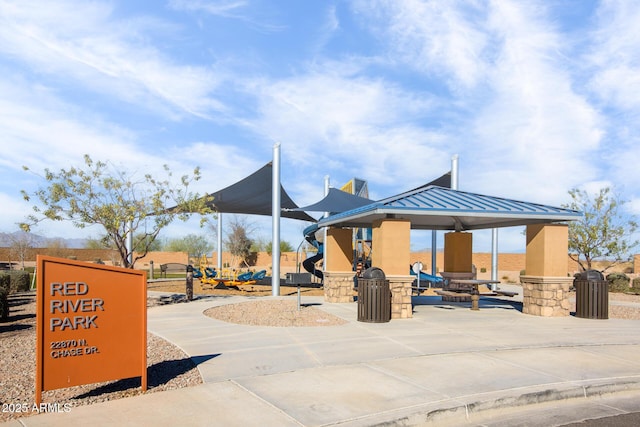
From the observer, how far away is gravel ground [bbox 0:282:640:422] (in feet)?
20.1

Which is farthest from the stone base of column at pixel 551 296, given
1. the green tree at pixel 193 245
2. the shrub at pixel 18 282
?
the green tree at pixel 193 245

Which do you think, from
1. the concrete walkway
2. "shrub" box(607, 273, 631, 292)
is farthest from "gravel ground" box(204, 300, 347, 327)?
"shrub" box(607, 273, 631, 292)

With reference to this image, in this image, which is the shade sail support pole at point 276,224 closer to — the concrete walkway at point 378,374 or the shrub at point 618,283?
the concrete walkway at point 378,374

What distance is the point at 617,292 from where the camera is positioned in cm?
2714

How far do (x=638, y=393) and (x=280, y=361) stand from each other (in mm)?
5121

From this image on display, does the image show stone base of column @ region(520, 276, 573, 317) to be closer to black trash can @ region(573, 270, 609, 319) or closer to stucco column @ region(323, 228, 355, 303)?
black trash can @ region(573, 270, 609, 319)

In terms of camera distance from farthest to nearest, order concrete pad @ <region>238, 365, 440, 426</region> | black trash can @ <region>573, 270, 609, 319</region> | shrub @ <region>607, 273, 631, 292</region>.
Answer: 1. shrub @ <region>607, 273, 631, 292</region>
2. black trash can @ <region>573, 270, 609, 319</region>
3. concrete pad @ <region>238, 365, 440, 426</region>

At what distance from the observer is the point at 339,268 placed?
17922 mm

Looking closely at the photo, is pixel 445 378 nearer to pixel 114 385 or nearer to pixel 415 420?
pixel 415 420

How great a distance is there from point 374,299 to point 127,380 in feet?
22.8

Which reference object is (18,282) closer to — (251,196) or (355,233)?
(251,196)

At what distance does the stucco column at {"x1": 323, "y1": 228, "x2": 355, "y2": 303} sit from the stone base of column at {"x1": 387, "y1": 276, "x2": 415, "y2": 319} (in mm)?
4424

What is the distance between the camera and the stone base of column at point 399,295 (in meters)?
13.5

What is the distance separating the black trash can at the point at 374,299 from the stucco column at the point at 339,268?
496cm
